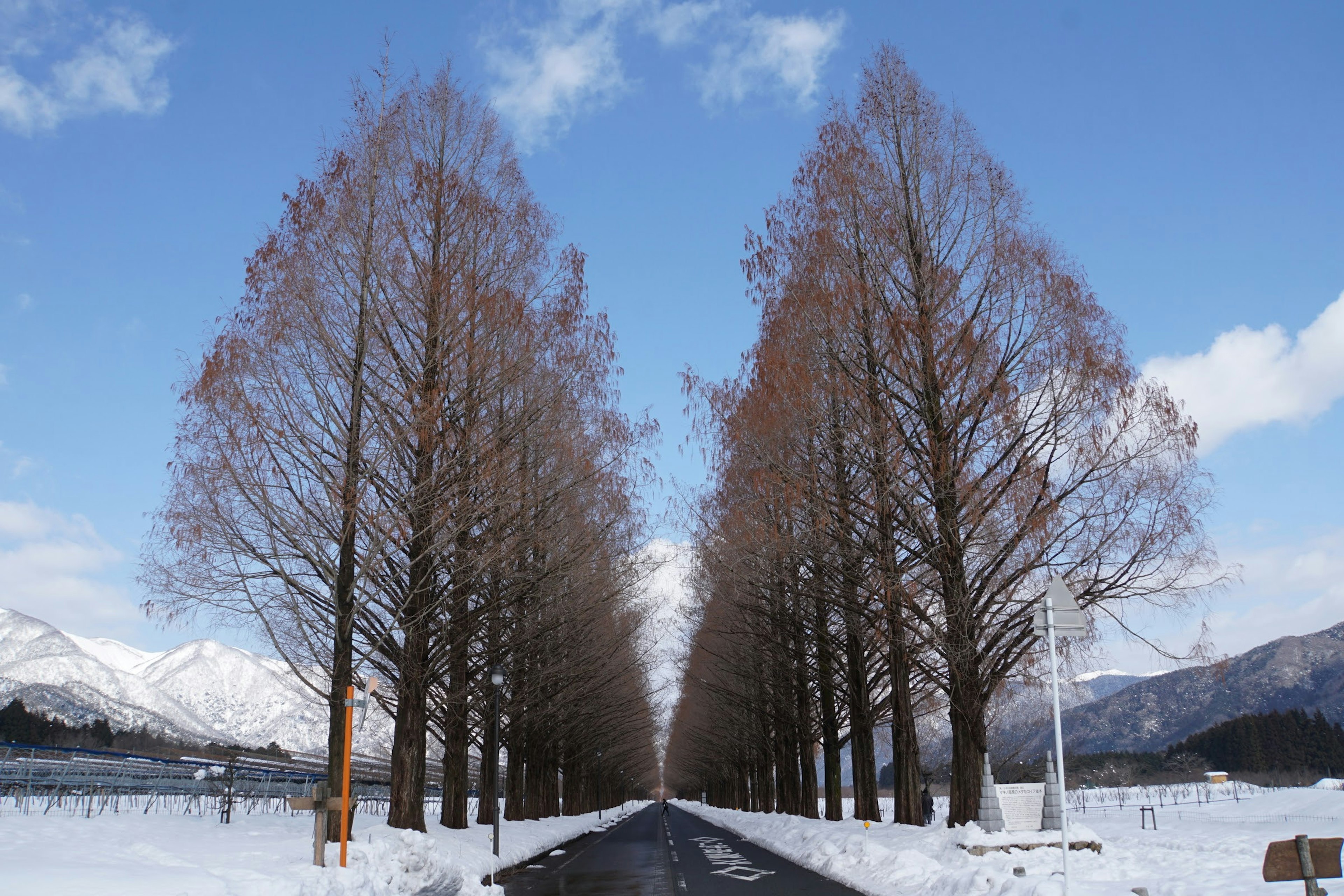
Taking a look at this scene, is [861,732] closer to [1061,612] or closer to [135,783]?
[1061,612]

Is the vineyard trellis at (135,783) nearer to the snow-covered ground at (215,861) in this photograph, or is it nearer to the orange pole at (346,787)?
the snow-covered ground at (215,861)

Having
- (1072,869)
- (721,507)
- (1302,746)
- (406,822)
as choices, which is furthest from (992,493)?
(1302,746)

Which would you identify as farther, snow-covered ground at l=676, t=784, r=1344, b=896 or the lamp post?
the lamp post

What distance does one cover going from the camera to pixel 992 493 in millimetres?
15422

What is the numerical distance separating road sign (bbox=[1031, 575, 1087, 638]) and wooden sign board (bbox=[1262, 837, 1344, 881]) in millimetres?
2712

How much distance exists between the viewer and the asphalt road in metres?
14.6

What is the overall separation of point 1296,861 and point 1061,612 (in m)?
3.06

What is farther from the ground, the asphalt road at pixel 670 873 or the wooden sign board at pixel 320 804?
the wooden sign board at pixel 320 804

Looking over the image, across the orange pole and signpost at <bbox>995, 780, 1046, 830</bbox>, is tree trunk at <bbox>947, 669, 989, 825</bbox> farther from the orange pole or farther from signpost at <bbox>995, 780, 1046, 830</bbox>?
the orange pole

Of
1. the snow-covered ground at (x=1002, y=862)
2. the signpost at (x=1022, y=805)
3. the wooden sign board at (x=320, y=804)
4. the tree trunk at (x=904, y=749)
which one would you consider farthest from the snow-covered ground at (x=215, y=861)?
the tree trunk at (x=904, y=749)

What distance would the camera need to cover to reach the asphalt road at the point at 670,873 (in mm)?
14562

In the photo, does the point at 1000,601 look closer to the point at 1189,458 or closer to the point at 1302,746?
the point at 1189,458

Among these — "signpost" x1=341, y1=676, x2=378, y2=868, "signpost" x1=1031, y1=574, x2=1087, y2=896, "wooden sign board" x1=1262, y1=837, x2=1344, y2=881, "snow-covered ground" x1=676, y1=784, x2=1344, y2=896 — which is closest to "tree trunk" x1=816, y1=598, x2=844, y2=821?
"snow-covered ground" x1=676, y1=784, x2=1344, y2=896

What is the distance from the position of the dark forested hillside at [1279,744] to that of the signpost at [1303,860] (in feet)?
454
